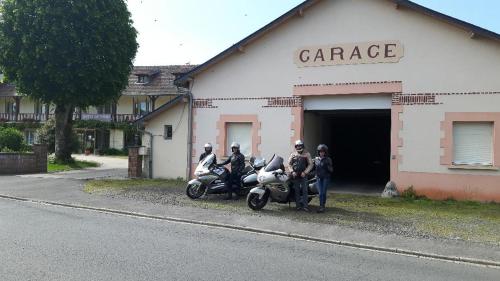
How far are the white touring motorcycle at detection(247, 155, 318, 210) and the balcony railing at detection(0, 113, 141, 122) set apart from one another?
40.0 metres

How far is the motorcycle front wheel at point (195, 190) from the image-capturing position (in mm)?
13297

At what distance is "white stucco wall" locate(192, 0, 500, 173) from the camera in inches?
550

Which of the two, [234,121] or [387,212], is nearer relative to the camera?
[387,212]

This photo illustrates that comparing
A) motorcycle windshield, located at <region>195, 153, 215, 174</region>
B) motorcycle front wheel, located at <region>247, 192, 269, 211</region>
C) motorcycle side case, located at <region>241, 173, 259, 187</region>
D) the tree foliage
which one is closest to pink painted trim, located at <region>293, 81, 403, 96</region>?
motorcycle side case, located at <region>241, 173, 259, 187</region>

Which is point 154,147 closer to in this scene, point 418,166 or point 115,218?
point 115,218

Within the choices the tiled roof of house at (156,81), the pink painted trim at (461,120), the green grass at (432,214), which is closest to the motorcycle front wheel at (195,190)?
the green grass at (432,214)

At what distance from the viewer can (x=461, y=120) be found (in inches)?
547

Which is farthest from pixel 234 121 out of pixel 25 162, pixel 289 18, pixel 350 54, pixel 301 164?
pixel 25 162

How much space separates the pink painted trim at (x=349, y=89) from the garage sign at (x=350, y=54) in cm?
74

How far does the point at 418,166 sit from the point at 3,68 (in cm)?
2090

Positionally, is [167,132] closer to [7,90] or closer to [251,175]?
[251,175]

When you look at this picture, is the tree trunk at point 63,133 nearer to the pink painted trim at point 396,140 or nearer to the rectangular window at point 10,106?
the pink painted trim at point 396,140

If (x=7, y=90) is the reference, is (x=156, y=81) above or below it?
above

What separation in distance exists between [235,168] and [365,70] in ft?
17.8
